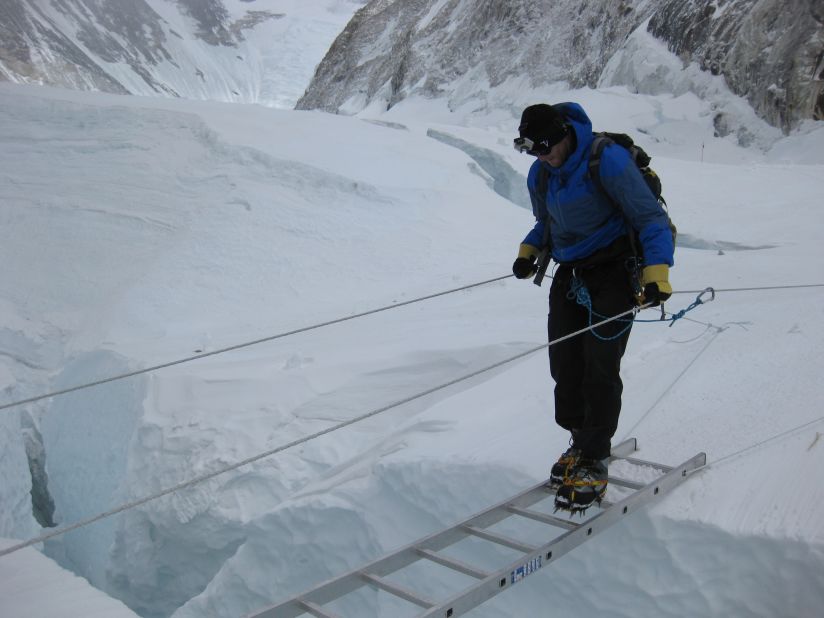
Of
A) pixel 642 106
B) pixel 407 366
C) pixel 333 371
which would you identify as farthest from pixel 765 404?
pixel 642 106

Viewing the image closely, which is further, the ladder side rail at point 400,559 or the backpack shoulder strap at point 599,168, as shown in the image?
the backpack shoulder strap at point 599,168

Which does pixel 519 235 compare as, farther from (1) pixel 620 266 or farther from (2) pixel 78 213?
(1) pixel 620 266

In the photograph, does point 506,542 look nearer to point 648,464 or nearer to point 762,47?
point 648,464

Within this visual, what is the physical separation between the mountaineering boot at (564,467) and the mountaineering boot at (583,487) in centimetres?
2

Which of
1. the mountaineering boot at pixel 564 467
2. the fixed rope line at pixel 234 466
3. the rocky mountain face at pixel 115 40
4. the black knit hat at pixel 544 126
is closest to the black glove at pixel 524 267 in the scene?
the fixed rope line at pixel 234 466

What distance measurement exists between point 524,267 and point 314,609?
1.68 metres

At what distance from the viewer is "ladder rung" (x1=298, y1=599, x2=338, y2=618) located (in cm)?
191

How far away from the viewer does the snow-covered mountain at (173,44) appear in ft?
252

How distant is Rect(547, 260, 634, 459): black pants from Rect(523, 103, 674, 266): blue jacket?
0.40 ft

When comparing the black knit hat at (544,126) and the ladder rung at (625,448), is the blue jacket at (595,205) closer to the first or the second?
the black knit hat at (544,126)

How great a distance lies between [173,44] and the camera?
370 ft

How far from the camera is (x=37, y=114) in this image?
11.1 m

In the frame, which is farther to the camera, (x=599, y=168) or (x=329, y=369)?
(x=329, y=369)

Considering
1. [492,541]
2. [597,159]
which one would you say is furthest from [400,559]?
[597,159]
